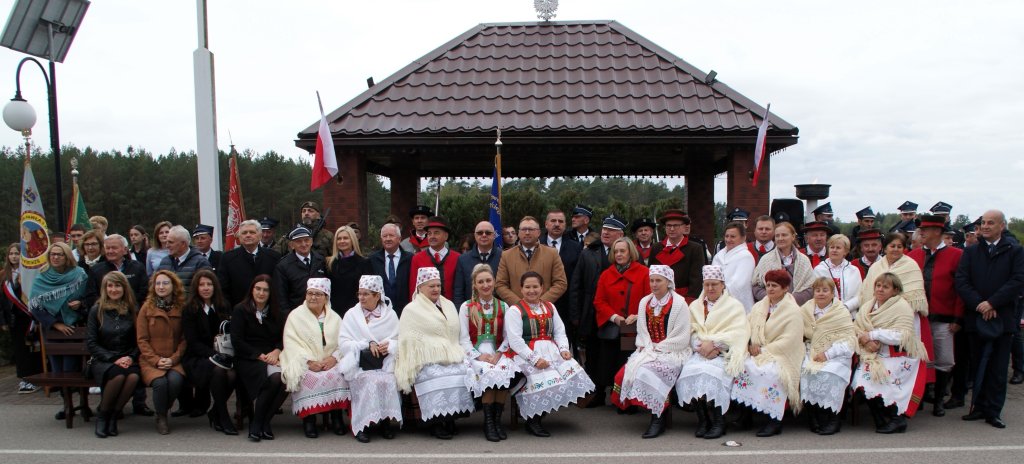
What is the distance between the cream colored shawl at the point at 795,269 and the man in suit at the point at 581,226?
183 centimetres

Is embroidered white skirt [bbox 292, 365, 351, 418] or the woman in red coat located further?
the woman in red coat

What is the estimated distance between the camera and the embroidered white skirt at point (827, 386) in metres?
6.50

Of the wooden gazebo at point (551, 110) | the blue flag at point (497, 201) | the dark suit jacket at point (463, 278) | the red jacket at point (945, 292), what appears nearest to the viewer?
the red jacket at point (945, 292)

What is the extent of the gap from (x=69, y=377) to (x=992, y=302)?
8671 millimetres

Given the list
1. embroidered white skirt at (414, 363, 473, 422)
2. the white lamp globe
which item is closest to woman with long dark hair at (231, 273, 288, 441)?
embroidered white skirt at (414, 363, 473, 422)

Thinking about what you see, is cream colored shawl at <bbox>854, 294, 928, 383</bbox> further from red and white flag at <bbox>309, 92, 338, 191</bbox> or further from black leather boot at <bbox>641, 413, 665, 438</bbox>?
red and white flag at <bbox>309, 92, 338, 191</bbox>

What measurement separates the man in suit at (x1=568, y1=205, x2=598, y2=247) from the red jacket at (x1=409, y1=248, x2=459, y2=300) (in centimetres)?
150

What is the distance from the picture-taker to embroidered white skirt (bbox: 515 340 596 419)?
6.59m

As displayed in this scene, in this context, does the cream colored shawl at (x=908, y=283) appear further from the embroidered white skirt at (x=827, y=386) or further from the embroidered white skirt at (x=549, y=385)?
the embroidered white skirt at (x=549, y=385)

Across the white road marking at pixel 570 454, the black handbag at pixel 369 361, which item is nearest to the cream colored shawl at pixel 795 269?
the white road marking at pixel 570 454

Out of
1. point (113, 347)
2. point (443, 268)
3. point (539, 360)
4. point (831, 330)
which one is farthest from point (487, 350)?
point (113, 347)

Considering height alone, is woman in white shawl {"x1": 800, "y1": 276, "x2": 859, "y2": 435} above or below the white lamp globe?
below

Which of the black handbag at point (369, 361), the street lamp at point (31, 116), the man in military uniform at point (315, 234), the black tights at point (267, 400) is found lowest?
the black tights at point (267, 400)

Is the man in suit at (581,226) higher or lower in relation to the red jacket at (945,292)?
higher
